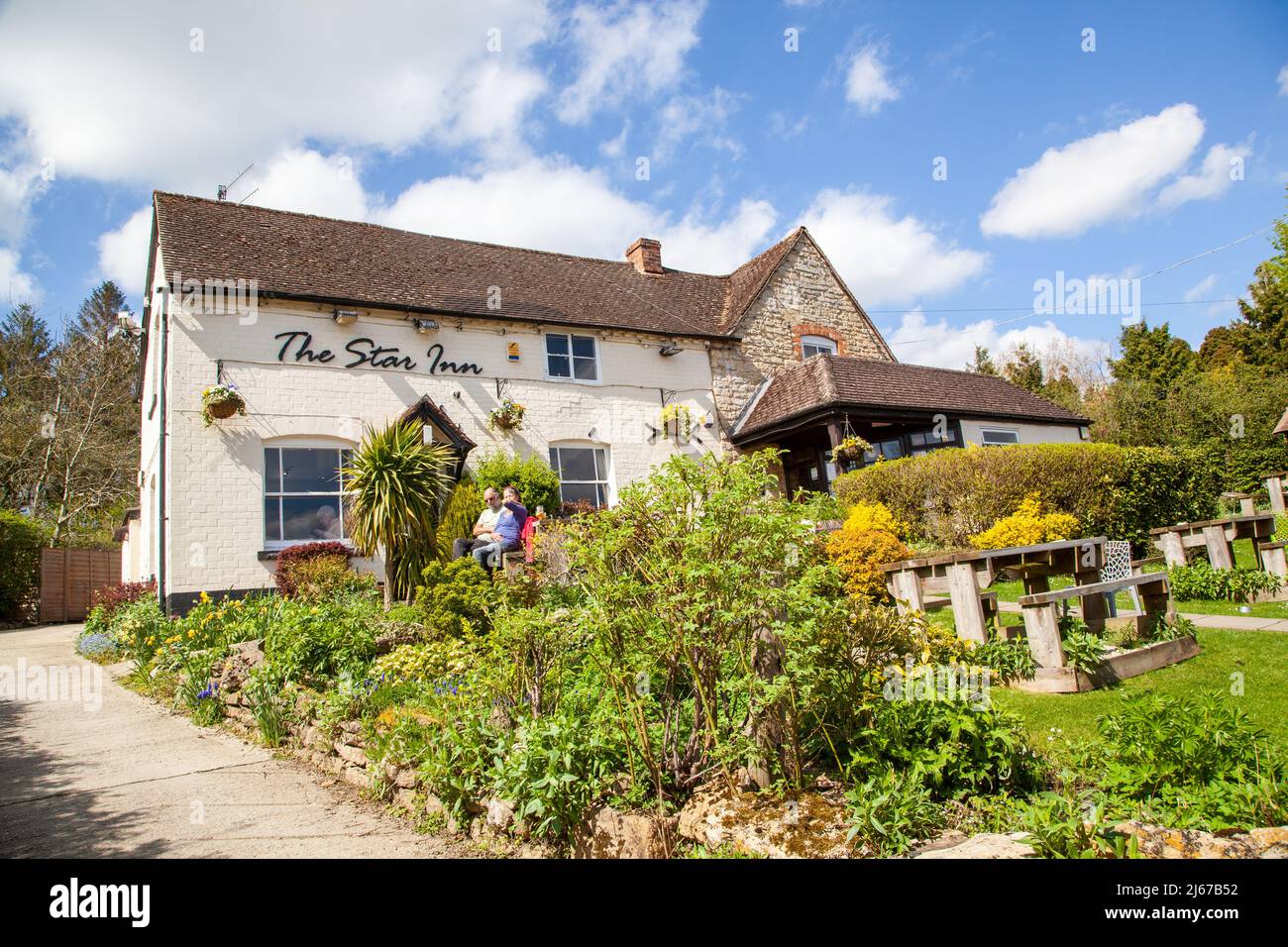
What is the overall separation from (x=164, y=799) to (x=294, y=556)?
7.95 meters

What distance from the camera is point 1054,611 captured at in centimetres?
563

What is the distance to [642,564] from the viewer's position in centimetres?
365

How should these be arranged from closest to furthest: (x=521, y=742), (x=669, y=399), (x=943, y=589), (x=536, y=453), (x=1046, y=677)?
(x=521, y=742) < (x=1046, y=677) < (x=943, y=589) < (x=536, y=453) < (x=669, y=399)

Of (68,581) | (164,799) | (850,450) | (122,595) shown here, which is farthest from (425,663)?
(68,581)

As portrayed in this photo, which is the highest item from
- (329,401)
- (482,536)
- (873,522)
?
(329,401)

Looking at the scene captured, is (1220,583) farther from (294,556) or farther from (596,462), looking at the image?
(294,556)

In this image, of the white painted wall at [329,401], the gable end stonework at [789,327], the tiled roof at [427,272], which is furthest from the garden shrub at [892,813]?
the gable end stonework at [789,327]

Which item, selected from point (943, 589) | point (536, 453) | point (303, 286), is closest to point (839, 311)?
point (536, 453)

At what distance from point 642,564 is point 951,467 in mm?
10050

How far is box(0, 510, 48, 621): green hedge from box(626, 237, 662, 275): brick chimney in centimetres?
1815

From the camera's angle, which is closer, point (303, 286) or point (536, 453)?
point (303, 286)

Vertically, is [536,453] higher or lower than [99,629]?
higher

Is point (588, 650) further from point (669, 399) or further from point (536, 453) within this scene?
point (669, 399)

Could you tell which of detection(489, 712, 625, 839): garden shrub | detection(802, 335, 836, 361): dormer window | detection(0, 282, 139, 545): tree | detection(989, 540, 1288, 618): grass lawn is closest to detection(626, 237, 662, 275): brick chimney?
detection(802, 335, 836, 361): dormer window
